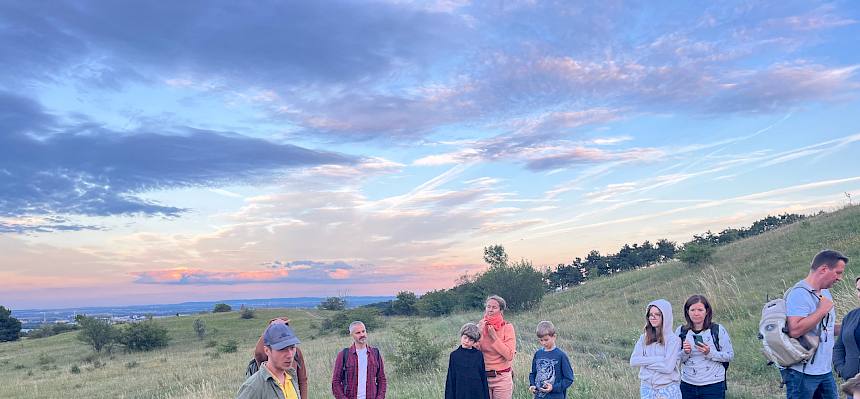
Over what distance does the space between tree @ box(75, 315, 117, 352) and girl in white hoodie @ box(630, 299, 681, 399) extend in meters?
35.6

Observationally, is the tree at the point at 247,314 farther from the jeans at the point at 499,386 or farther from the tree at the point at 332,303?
the jeans at the point at 499,386

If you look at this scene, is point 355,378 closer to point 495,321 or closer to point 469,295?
point 495,321

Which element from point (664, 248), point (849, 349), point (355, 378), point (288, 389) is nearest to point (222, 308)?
point (664, 248)

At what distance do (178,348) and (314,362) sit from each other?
71.1 feet

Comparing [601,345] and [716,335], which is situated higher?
[716,335]

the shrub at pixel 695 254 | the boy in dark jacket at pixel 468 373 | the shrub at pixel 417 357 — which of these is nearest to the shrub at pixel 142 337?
the shrub at pixel 417 357

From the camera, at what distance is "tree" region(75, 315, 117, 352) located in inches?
1291

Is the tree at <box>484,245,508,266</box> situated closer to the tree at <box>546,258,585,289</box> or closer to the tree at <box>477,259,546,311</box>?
the tree at <box>477,259,546,311</box>

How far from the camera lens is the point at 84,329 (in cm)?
3316

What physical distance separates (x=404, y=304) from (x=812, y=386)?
52.6 m

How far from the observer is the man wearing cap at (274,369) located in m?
3.41

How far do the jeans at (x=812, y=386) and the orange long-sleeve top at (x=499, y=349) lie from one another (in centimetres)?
265

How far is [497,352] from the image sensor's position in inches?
243

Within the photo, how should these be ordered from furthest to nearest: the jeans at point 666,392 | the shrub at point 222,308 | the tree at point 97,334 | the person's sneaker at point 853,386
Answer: the shrub at point 222,308 < the tree at point 97,334 < the jeans at point 666,392 < the person's sneaker at point 853,386
